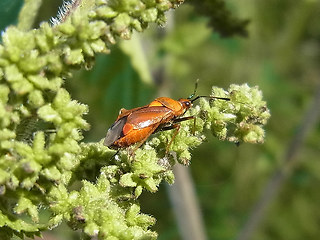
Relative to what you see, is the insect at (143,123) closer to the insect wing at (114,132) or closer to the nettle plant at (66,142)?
the insect wing at (114,132)

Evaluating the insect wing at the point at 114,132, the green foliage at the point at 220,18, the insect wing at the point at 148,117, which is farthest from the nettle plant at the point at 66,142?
the green foliage at the point at 220,18

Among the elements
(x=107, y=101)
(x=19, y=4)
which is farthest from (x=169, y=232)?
(x=19, y=4)

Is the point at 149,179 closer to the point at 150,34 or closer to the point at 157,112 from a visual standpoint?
the point at 157,112

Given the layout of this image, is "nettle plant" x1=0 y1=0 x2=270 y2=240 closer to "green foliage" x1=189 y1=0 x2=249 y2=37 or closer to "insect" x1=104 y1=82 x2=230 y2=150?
"insect" x1=104 y1=82 x2=230 y2=150

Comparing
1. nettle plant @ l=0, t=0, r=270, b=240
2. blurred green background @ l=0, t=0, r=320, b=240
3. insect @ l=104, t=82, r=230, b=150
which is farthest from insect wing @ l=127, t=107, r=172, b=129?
blurred green background @ l=0, t=0, r=320, b=240

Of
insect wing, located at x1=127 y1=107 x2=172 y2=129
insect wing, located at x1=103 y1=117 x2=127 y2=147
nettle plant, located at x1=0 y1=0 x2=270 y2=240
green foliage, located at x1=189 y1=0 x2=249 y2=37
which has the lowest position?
nettle plant, located at x1=0 y1=0 x2=270 y2=240

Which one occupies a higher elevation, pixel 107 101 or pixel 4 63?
pixel 107 101
